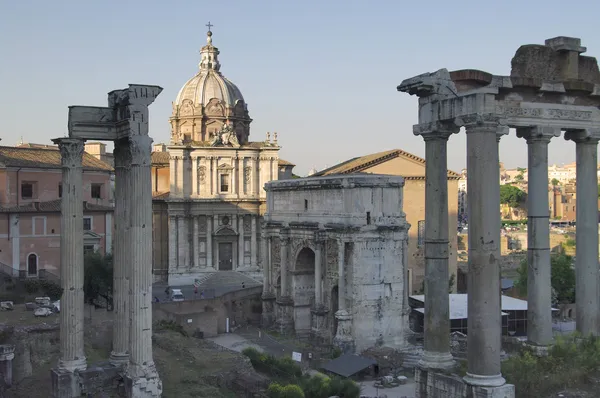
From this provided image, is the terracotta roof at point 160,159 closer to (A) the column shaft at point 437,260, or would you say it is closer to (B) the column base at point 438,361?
(A) the column shaft at point 437,260

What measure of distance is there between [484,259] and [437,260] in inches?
76.7

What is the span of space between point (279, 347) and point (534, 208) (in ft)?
68.9

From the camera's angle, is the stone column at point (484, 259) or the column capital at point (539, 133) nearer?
the stone column at point (484, 259)

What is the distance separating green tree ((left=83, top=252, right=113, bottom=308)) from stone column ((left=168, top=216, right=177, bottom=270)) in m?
12.6

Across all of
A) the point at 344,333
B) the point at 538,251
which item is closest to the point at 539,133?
the point at 538,251

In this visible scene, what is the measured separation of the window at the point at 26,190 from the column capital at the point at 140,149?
23967 millimetres

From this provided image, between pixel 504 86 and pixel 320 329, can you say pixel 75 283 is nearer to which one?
pixel 504 86

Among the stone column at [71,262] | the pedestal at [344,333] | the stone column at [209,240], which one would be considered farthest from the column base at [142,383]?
the stone column at [209,240]

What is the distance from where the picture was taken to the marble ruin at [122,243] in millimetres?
17219

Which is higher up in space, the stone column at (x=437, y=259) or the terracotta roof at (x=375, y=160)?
the terracotta roof at (x=375, y=160)

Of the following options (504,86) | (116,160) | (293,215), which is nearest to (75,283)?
(116,160)

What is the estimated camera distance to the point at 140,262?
17.2 meters

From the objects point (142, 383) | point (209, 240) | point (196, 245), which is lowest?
point (142, 383)

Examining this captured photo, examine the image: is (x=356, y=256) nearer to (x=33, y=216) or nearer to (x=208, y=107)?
(x=33, y=216)
